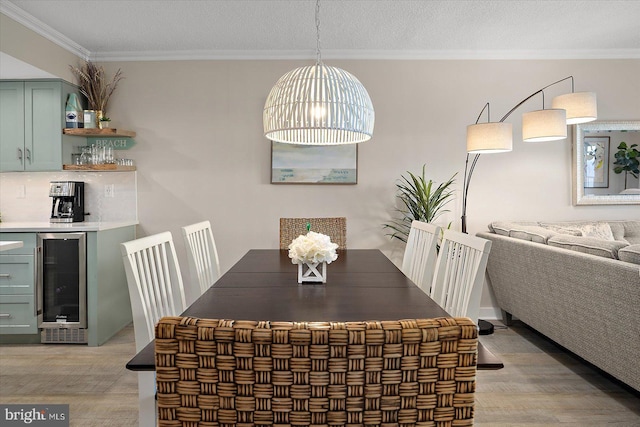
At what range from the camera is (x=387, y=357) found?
74 centimetres

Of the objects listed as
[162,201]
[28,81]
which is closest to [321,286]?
[162,201]

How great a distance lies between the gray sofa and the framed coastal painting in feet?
4.67

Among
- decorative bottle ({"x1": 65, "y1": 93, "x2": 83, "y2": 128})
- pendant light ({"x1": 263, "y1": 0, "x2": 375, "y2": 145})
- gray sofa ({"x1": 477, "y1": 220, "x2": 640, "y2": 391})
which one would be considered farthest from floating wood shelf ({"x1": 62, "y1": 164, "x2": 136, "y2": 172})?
gray sofa ({"x1": 477, "y1": 220, "x2": 640, "y2": 391})

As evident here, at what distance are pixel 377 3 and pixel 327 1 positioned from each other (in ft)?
1.17

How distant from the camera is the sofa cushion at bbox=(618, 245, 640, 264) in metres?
2.24

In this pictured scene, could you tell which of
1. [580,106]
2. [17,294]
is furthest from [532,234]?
[17,294]

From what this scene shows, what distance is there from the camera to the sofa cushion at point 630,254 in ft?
7.36

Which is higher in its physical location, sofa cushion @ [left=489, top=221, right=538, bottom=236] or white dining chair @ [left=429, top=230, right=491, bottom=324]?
sofa cushion @ [left=489, top=221, right=538, bottom=236]

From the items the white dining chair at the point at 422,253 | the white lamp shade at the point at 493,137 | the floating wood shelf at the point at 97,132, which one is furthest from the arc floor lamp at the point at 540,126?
the floating wood shelf at the point at 97,132

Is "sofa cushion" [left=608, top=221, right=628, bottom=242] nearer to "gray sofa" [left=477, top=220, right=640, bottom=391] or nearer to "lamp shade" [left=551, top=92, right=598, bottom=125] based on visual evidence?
"gray sofa" [left=477, top=220, right=640, bottom=391]

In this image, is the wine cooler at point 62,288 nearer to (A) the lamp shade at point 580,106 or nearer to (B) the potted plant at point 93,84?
(B) the potted plant at point 93,84

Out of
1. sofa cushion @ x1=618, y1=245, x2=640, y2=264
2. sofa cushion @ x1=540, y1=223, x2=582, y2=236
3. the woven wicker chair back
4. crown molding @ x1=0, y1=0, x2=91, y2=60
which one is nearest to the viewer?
the woven wicker chair back

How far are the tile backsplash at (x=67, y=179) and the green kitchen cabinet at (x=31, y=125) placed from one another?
322 millimetres

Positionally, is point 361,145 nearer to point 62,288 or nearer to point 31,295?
point 62,288
